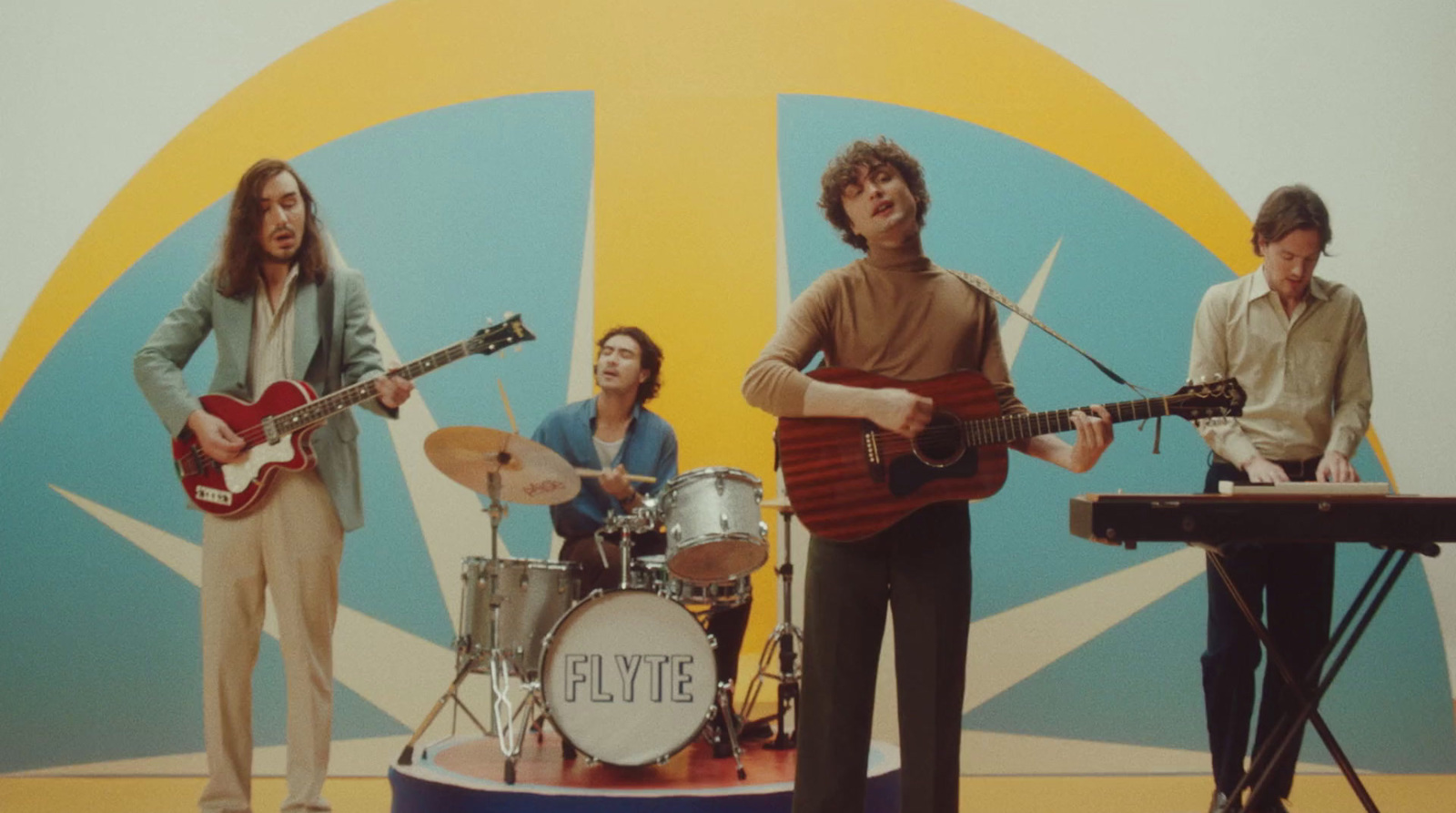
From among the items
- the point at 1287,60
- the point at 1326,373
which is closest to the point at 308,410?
the point at 1326,373

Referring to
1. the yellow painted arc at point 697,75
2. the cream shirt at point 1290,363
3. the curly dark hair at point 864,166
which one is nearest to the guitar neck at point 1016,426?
the curly dark hair at point 864,166

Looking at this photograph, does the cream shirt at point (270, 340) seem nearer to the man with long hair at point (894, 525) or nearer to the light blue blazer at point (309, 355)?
the light blue blazer at point (309, 355)

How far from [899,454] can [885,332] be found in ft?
0.85

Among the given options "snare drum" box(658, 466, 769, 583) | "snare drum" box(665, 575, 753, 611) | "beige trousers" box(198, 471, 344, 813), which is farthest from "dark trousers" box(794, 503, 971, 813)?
"beige trousers" box(198, 471, 344, 813)

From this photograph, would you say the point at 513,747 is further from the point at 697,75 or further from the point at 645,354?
the point at 697,75

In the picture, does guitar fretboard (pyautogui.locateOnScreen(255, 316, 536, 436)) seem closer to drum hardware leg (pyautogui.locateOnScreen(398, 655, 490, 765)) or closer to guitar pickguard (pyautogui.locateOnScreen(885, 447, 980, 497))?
drum hardware leg (pyautogui.locateOnScreen(398, 655, 490, 765))

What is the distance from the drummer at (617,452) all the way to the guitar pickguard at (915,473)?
1.79 m

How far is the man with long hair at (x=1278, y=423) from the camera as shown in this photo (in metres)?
3.48

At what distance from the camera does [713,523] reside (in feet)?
Answer: 12.1

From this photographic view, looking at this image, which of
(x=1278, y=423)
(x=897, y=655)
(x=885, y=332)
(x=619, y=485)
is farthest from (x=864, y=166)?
(x=619, y=485)

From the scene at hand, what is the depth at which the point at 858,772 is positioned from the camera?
8.13ft

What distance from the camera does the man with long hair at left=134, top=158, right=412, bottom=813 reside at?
11.6ft

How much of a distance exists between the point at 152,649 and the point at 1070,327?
3.63m

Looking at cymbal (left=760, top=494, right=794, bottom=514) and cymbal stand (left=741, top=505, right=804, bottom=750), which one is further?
cymbal stand (left=741, top=505, right=804, bottom=750)
